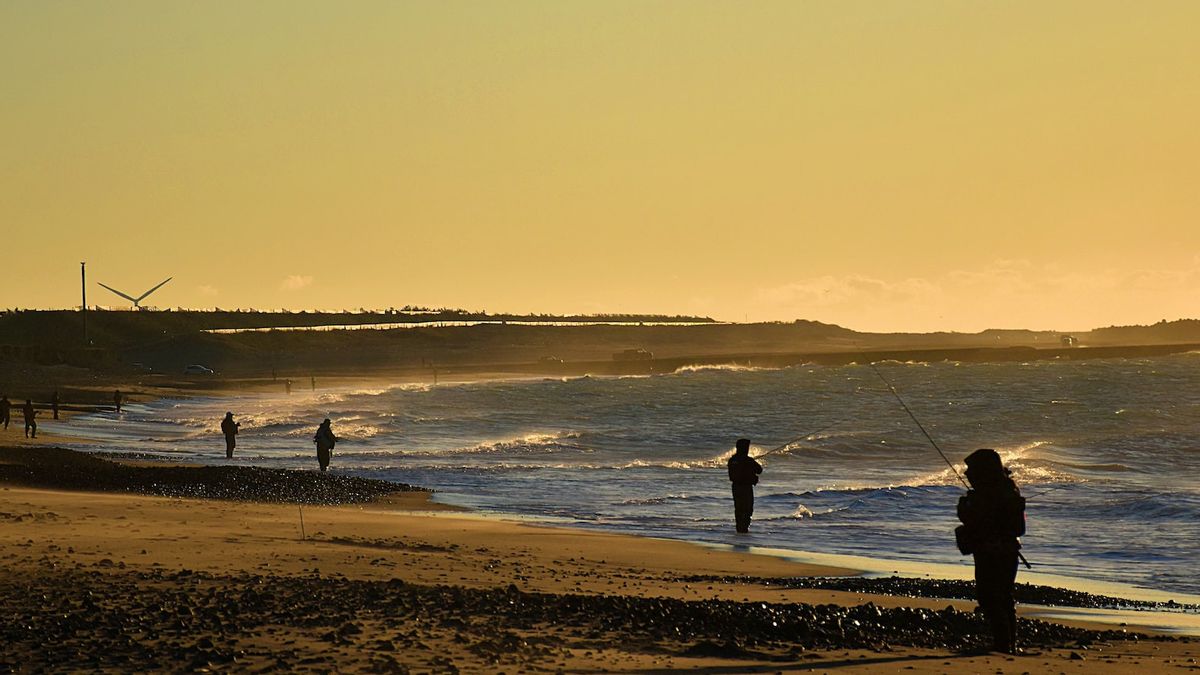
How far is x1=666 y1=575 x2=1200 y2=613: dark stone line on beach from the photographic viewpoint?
1492 cm

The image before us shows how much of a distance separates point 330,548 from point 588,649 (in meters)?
6.84

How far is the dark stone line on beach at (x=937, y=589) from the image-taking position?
14922mm

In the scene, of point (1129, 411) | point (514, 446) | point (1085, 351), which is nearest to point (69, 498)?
point (514, 446)

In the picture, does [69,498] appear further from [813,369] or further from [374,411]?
[813,369]

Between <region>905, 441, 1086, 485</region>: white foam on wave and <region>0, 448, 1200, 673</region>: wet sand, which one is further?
<region>905, 441, 1086, 485</region>: white foam on wave

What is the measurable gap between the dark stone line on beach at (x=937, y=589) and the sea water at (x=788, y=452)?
6.29 feet

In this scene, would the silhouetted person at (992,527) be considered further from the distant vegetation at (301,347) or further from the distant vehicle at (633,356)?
the distant vehicle at (633,356)

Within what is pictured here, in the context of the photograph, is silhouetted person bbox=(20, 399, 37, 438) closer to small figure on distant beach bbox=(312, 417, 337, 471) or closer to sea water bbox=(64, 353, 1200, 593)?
sea water bbox=(64, 353, 1200, 593)

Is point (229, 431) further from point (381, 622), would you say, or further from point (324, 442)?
point (381, 622)

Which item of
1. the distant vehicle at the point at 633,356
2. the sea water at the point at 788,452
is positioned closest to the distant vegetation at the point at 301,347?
the distant vehicle at the point at 633,356

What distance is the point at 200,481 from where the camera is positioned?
2744cm

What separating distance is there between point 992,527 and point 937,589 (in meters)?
4.37

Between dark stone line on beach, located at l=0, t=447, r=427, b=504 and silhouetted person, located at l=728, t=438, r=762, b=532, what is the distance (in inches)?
283

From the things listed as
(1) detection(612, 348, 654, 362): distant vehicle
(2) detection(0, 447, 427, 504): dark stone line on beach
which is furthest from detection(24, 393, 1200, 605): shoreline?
(1) detection(612, 348, 654, 362): distant vehicle
